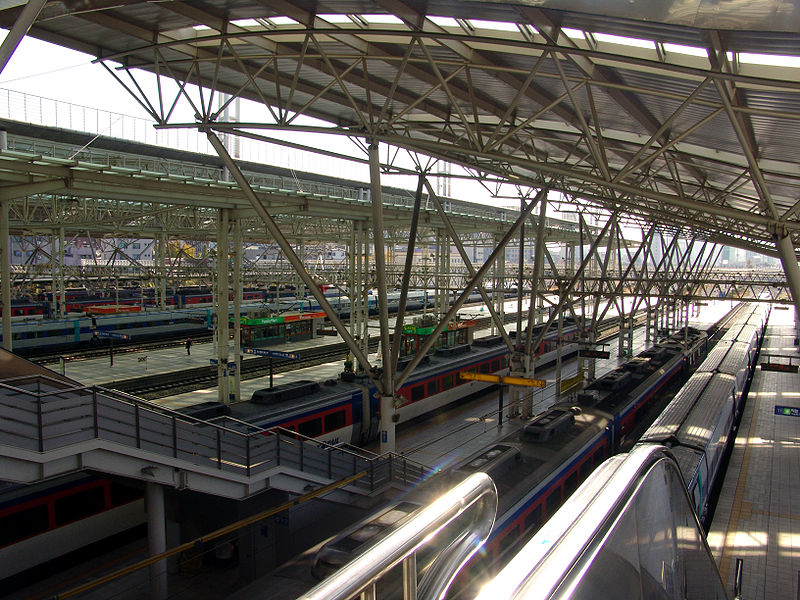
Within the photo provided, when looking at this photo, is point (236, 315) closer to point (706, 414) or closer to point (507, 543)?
point (507, 543)

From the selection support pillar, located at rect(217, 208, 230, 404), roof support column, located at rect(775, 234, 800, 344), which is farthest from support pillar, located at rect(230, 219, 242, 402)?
roof support column, located at rect(775, 234, 800, 344)

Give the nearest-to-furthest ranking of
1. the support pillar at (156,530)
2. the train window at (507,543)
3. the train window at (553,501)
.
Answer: the train window at (507,543), the support pillar at (156,530), the train window at (553,501)

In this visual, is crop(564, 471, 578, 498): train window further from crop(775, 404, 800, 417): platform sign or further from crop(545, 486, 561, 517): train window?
crop(775, 404, 800, 417): platform sign

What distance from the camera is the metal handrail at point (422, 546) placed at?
3.50 ft

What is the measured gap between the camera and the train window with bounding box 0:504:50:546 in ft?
32.3

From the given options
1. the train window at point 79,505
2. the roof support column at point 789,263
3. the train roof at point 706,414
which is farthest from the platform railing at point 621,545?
the train window at point 79,505

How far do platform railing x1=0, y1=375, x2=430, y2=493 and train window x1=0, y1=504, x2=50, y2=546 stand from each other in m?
2.35

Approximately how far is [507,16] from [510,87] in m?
4.99

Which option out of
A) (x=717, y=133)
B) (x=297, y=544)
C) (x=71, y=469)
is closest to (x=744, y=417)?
(x=717, y=133)

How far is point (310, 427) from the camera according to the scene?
15.2 m

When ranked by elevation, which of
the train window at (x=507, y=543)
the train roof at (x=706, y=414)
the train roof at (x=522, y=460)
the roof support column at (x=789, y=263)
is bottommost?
the train window at (x=507, y=543)

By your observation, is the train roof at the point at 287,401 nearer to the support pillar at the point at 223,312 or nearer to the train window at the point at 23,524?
the support pillar at the point at 223,312

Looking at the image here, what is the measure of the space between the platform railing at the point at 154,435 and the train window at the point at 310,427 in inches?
77.3

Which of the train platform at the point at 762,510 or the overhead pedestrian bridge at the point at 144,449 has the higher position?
the overhead pedestrian bridge at the point at 144,449
